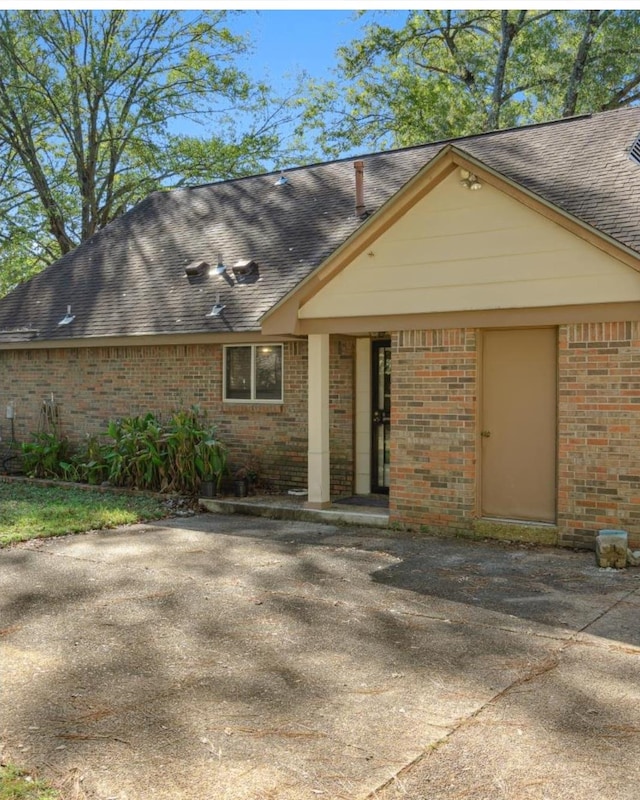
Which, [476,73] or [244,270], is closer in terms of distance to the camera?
[244,270]

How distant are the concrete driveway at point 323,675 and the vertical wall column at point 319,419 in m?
2.32

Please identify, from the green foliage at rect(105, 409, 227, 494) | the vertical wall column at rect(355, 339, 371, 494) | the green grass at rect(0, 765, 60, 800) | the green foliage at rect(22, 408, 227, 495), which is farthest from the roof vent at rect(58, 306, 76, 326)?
the green grass at rect(0, 765, 60, 800)

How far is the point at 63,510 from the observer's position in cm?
1080

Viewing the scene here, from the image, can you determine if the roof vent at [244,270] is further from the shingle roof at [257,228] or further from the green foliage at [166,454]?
the green foliage at [166,454]

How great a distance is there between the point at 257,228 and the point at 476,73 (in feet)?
59.9

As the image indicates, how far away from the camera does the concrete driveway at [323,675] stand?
364 cm

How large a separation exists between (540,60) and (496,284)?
71.1 feet

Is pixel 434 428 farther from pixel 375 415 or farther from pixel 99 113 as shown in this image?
pixel 99 113

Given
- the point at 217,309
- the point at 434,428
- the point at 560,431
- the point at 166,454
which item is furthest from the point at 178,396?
the point at 560,431

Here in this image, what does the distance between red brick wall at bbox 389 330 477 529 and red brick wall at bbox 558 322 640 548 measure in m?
1.09

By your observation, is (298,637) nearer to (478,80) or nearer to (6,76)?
(6,76)

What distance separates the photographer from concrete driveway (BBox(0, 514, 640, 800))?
12.0 ft

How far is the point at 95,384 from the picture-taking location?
14.4 metres

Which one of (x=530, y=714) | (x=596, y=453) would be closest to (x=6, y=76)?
(x=596, y=453)
